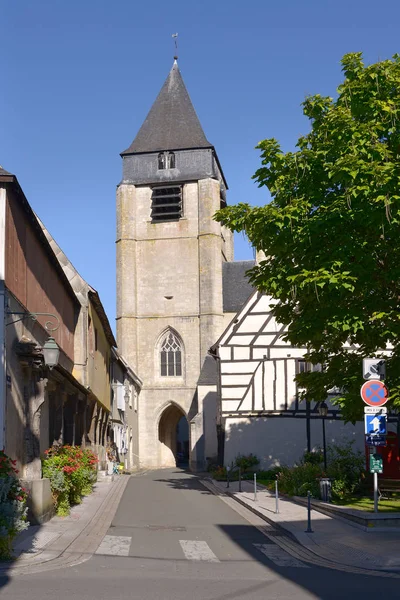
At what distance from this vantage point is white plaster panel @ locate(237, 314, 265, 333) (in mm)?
32312

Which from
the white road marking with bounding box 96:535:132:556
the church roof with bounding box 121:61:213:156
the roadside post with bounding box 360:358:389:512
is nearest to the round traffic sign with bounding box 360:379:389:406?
the roadside post with bounding box 360:358:389:512

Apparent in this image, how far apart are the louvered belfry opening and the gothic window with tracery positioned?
25.6 feet

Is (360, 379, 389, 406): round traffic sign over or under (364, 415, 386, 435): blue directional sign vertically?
over

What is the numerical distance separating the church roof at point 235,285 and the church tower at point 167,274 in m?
1.46

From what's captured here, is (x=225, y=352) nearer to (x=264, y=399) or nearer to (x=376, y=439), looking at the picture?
(x=264, y=399)

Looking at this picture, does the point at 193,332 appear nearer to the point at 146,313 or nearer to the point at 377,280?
the point at 146,313

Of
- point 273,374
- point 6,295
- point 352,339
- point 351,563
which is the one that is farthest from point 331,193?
point 273,374

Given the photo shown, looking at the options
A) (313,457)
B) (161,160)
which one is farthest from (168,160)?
(313,457)

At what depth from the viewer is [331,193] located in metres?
15.9

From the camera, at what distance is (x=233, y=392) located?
105 ft

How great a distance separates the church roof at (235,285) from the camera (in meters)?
52.2

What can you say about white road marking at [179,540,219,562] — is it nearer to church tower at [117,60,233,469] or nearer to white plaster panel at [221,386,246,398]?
white plaster panel at [221,386,246,398]

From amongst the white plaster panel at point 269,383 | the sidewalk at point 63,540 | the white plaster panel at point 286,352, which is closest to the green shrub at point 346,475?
the sidewalk at point 63,540

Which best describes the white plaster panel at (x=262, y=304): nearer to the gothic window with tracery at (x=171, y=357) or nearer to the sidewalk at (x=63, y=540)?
the sidewalk at (x=63, y=540)
